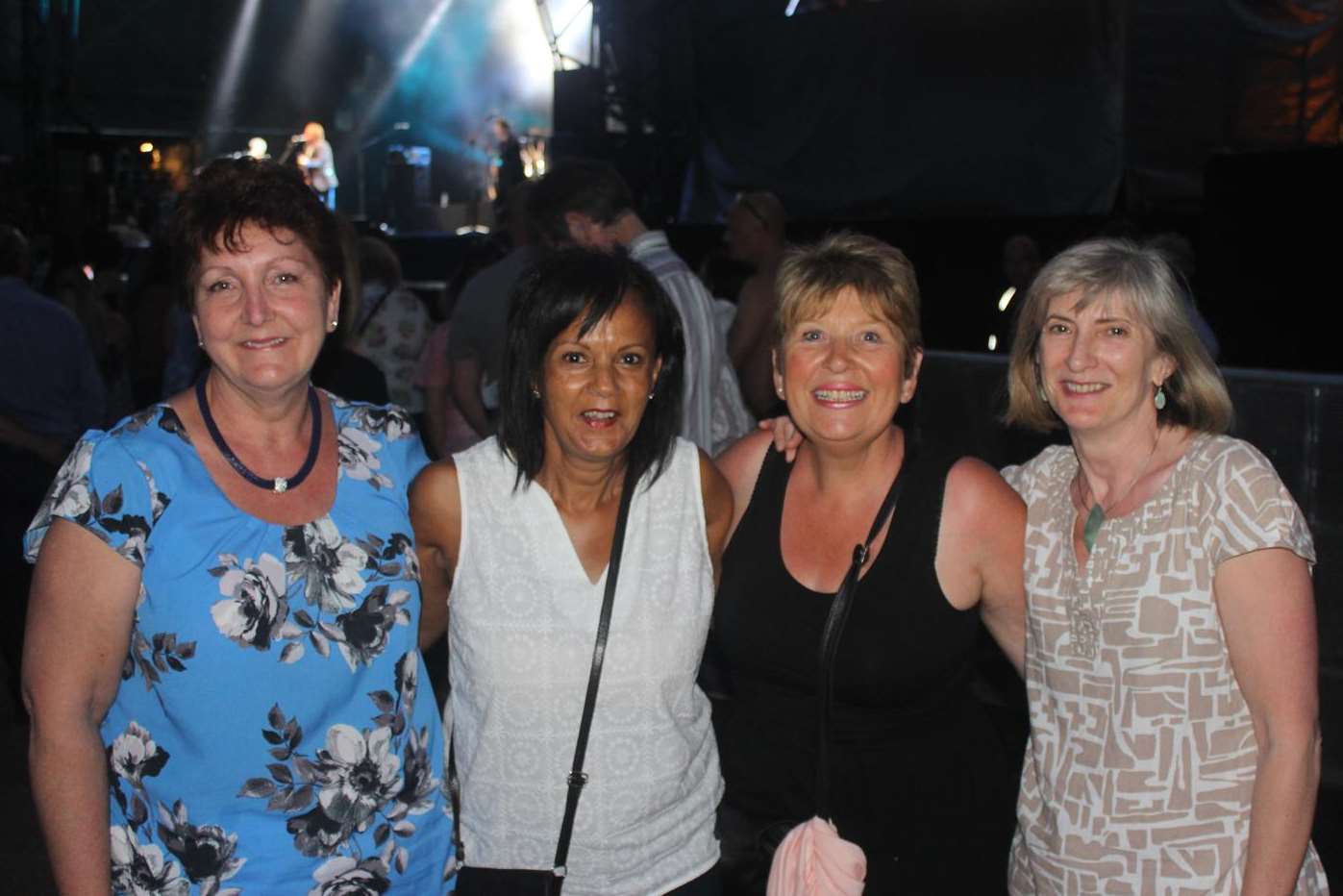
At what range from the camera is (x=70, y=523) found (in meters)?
1.94

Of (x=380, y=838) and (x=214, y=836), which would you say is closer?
(x=214, y=836)

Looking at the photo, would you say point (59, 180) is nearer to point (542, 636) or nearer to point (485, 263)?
point (485, 263)

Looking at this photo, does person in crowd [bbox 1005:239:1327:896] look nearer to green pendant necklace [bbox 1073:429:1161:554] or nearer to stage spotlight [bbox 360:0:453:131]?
green pendant necklace [bbox 1073:429:1161:554]

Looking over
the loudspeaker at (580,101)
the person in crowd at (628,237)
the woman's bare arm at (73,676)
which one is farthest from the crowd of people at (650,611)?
the loudspeaker at (580,101)

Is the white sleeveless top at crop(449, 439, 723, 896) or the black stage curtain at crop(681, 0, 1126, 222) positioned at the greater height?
the black stage curtain at crop(681, 0, 1126, 222)

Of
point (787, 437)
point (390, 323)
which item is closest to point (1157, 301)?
point (787, 437)

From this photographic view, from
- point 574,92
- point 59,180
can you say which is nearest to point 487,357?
point 574,92

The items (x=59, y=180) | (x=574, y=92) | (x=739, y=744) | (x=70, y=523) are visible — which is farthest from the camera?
(x=59, y=180)

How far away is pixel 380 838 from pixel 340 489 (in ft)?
1.97

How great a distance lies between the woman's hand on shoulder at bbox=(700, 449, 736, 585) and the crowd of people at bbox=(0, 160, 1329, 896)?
1 cm

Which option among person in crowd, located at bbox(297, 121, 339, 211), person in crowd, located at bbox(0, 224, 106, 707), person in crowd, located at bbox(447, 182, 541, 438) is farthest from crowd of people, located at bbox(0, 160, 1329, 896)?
person in crowd, located at bbox(297, 121, 339, 211)

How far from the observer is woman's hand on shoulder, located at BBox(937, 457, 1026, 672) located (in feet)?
8.30

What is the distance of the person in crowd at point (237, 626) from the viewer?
1.96 meters

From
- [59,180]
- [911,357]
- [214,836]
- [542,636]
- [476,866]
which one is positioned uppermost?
[59,180]
